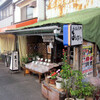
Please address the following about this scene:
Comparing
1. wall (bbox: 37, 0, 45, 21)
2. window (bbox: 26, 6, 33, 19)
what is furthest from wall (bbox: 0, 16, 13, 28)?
wall (bbox: 37, 0, 45, 21)

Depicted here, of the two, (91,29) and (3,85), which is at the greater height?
(91,29)

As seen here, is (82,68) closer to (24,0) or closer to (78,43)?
(78,43)

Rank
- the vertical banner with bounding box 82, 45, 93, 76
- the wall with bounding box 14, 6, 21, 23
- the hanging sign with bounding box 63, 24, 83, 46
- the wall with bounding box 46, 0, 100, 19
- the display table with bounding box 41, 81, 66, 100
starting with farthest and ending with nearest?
the wall with bounding box 14, 6, 21, 23 → the wall with bounding box 46, 0, 100, 19 → the vertical banner with bounding box 82, 45, 93, 76 → the display table with bounding box 41, 81, 66, 100 → the hanging sign with bounding box 63, 24, 83, 46

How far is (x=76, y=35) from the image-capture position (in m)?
4.71

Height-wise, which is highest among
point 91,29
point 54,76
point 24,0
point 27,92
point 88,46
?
point 24,0

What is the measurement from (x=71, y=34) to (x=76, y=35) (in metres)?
0.28

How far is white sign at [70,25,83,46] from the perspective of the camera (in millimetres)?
4562

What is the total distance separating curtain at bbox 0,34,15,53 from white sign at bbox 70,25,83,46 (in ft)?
30.0

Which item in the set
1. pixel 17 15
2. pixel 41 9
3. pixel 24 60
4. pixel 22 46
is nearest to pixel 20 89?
pixel 24 60

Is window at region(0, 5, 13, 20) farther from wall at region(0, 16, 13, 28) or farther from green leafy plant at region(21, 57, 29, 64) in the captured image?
green leafy plant at region(21, 57, 29, 64)

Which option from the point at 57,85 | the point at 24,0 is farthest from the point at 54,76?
the point at 24,0

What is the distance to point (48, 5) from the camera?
33.2 ft

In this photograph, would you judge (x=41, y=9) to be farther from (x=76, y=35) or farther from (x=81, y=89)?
(x=81, y=89)

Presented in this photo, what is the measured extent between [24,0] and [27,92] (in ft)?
30.1
